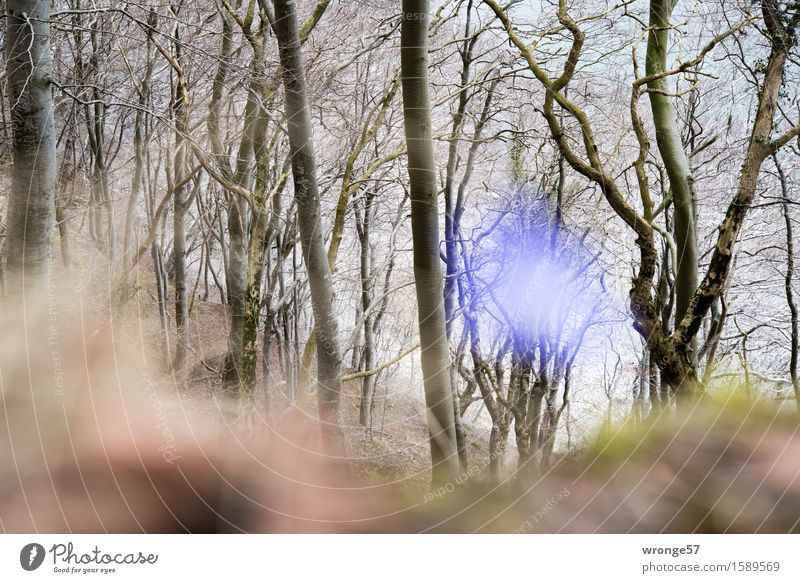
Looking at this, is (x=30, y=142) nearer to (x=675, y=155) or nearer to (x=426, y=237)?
(x=426, y=237)

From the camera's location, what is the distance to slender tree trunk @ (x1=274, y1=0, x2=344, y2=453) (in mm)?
1301

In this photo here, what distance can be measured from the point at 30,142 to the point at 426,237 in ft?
3.21

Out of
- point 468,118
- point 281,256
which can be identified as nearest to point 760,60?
point 468,118

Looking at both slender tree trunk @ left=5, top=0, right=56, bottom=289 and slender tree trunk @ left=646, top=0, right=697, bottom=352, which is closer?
slender tree trunk @ left=5, top=0, right=56, bottom=289

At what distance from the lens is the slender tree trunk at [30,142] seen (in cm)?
118

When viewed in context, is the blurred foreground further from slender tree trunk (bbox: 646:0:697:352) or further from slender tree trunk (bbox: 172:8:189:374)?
slender tree trunk (bbox: 646:0:697:352)

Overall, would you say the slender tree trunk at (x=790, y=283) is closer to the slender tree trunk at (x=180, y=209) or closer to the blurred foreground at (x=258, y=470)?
the blurred foreground at (x=258, y=470)

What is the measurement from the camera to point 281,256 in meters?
1.32

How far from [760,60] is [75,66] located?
1746mm

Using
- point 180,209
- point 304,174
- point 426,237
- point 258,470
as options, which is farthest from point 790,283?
point 180,209
